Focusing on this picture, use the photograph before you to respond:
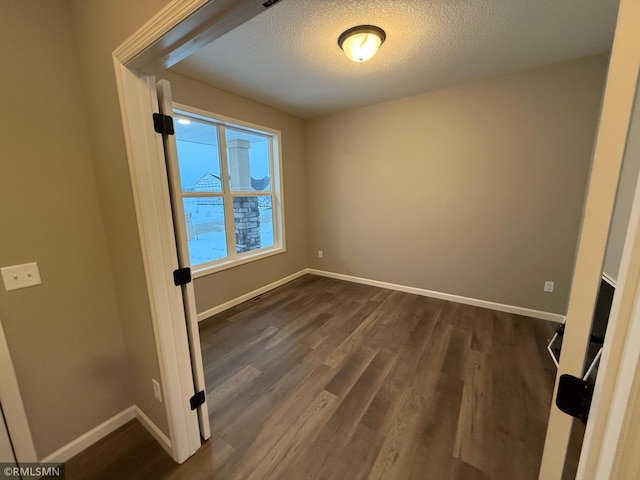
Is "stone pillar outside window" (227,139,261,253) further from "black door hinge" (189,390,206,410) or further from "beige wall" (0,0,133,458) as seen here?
"black door hinge" (189,390,206,410)

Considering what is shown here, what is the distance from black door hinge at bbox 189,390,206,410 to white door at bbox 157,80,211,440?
0.02 meters

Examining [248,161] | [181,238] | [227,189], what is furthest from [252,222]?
[181,238]

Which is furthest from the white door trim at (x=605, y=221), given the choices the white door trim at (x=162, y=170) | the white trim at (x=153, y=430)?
the white trim at (x=153, y=430)

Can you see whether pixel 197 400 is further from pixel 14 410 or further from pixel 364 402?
pixel 364 402

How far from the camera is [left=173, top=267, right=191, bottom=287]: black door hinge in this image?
50.8 inches

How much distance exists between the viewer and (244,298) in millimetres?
3449

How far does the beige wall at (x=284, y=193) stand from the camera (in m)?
2.71

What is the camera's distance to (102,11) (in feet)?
3.69

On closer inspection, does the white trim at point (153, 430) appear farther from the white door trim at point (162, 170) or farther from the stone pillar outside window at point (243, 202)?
the stone pillar outside window at point (243, 202)

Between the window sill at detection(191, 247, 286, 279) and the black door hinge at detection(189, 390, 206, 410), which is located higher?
the window sill at detection(191, 247, 286, 279)

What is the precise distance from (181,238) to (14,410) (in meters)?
1.13

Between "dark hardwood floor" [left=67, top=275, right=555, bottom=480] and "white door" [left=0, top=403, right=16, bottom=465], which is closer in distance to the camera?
"white door" [left=0, top=403, right=16, bottom=465]

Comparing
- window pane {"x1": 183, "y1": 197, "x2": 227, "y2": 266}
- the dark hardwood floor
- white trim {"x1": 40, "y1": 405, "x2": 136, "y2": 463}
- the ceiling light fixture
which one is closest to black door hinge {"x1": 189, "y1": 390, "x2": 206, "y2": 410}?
the dark hardwood floor

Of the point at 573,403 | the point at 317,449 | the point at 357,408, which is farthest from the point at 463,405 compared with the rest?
the point at 573,403
